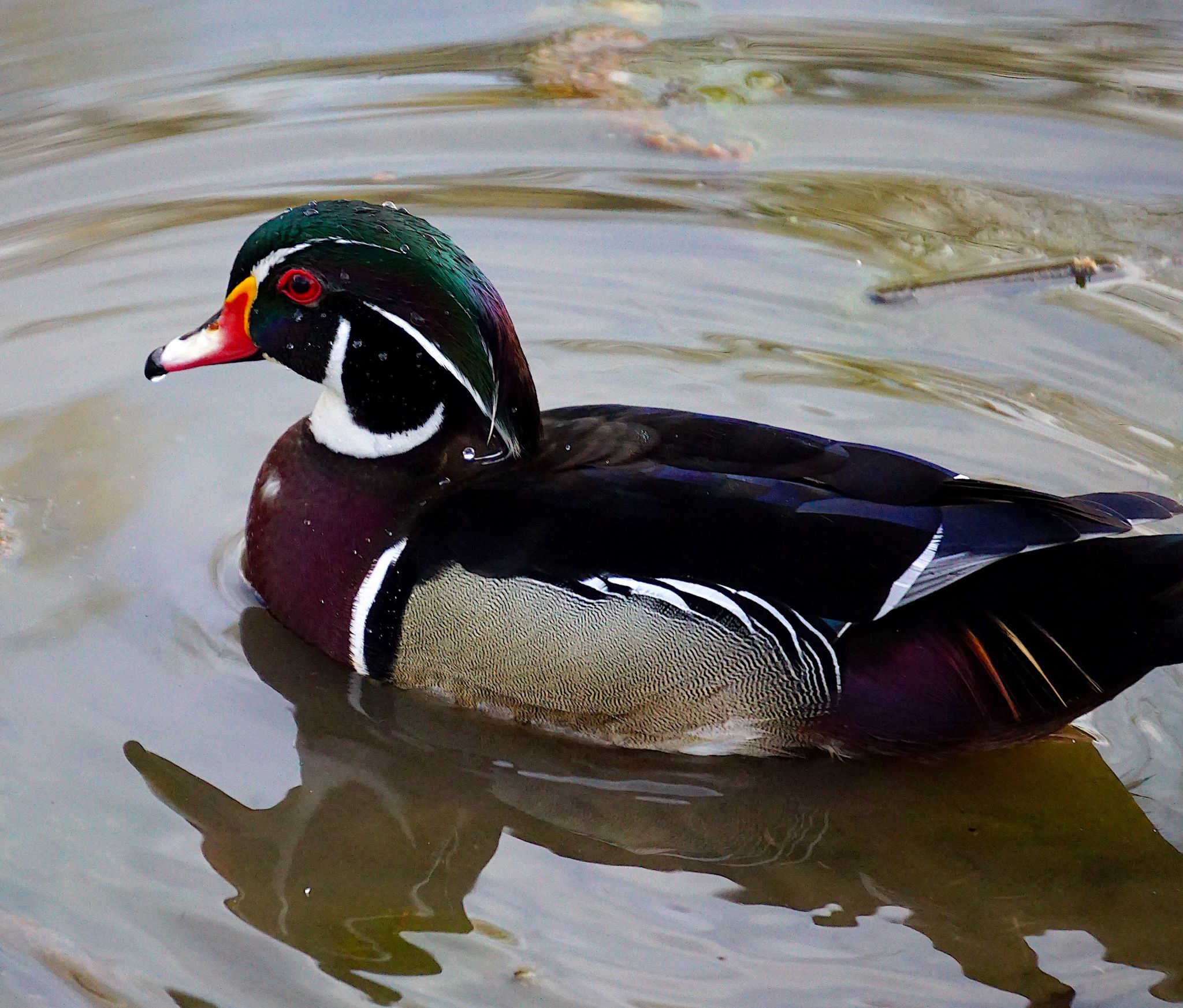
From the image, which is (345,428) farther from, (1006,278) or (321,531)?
A: (1006,278)

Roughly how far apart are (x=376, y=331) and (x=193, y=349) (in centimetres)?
52

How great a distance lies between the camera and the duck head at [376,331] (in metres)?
3.64

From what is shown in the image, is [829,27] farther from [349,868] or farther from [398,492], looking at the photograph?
[349,868]

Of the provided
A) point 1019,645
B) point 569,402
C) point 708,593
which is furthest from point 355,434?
point 1019,645

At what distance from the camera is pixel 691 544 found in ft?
11.4

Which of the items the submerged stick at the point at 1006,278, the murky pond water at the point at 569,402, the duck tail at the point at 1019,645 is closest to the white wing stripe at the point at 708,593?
the duck tail at the point at 1019,645

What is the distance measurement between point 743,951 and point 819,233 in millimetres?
3425

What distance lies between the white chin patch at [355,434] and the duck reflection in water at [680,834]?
0.63 meters

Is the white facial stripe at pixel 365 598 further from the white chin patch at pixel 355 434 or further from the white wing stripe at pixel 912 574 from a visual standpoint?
the white wing stripe at pixel 912 574

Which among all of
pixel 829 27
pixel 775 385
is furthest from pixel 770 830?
pixel 829 27

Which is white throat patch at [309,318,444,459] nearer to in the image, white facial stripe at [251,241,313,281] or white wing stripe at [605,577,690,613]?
white facial stripe at [251,241,313,281]

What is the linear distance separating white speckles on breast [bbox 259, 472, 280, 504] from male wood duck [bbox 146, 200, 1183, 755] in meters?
0.11

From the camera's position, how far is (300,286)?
12.3ft

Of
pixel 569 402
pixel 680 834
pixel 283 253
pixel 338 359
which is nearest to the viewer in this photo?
pixel 680 834
